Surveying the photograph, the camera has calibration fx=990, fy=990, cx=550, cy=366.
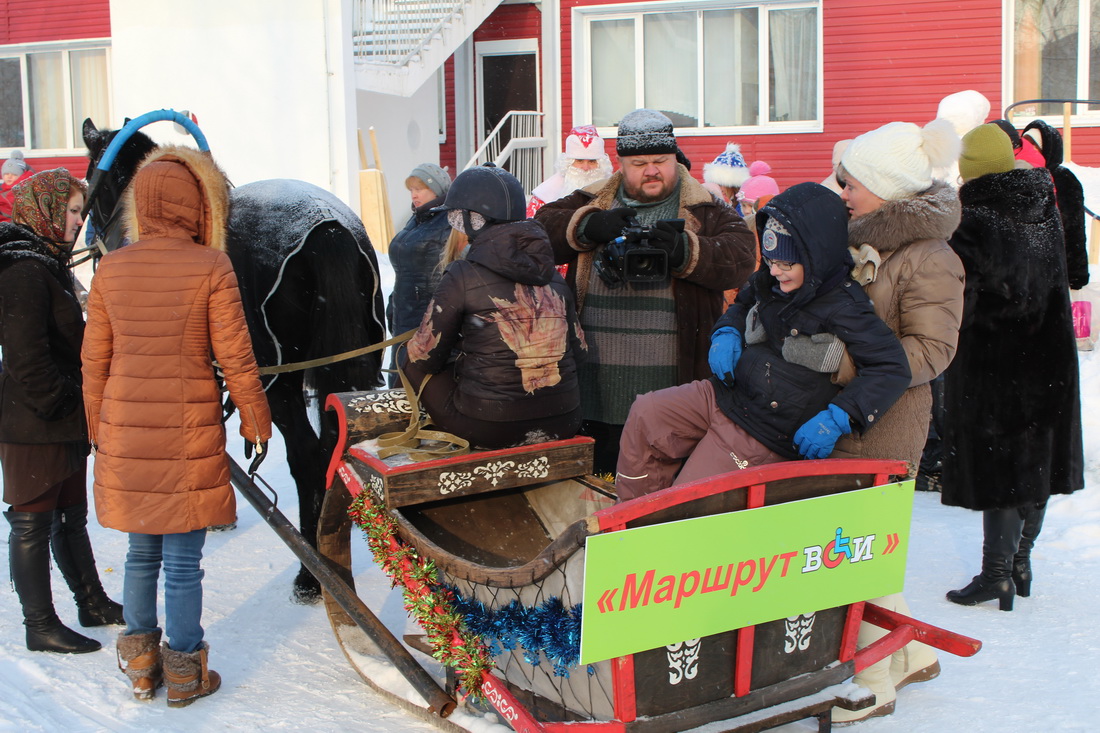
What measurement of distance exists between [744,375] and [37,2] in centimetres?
1769

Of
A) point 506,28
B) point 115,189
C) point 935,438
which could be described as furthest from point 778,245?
point 506,28

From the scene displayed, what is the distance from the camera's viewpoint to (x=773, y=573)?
A: 8.20 ft

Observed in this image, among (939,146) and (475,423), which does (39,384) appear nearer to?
(475,423)

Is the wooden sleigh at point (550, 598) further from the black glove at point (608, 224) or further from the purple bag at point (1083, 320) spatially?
the purple bag at point (1083, 320)

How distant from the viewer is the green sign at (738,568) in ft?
7.39

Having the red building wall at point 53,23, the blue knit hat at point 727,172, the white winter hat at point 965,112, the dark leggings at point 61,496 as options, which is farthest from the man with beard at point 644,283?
the red building wall at point 53,23

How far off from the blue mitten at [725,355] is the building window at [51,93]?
645 inches

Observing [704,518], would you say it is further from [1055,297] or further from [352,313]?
[1055,297]

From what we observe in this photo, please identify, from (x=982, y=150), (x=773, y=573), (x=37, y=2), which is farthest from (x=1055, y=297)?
(x=37, y=2)

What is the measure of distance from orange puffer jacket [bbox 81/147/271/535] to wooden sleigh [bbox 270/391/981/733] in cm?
47

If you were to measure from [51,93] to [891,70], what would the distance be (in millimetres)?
13606

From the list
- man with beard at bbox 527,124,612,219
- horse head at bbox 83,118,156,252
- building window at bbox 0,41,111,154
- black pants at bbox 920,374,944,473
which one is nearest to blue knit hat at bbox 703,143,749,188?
man with beard at bbox 527,124,612,219

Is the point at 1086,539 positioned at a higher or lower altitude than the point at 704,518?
lower

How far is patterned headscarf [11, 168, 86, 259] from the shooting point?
3.48m
